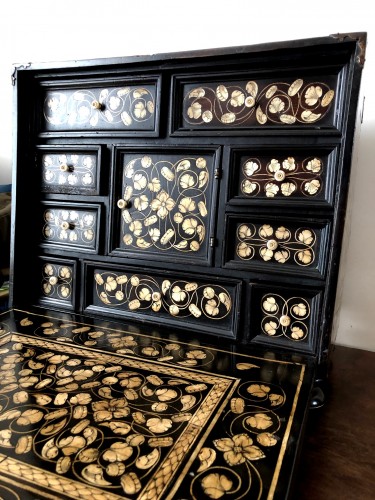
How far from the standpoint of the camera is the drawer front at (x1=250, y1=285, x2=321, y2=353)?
0.86 meters

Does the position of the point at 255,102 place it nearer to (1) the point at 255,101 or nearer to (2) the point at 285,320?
(1) the point at 255,101

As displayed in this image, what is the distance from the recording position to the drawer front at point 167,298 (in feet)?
3.10

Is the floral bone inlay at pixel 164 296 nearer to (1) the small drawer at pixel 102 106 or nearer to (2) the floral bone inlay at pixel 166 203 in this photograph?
(2) the floral bone inlay at pixel 166 203

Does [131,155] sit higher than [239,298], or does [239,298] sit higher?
[131,155]

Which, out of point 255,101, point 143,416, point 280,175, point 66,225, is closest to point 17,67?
point 66,225

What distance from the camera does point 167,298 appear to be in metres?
1.00

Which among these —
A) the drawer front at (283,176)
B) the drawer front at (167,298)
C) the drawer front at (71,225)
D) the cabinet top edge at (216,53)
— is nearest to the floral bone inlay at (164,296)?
the drawer front at (167,298)

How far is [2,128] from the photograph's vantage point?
170 centimetres

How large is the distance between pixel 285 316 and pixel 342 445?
0.28m

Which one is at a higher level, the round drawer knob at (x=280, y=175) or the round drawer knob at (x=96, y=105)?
the round drawer knob at (x=96, y=105)

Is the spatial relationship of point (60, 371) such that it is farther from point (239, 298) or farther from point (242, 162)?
point (242, 162)

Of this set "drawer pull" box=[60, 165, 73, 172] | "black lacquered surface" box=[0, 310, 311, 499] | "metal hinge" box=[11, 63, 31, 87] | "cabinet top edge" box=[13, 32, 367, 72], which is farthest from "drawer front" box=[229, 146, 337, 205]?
"metal hinge" box=[11, 63, 31, 87]

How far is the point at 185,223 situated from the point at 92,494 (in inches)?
24.6

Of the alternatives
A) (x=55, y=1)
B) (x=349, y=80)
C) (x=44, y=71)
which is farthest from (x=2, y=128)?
(x=349, y=80)
